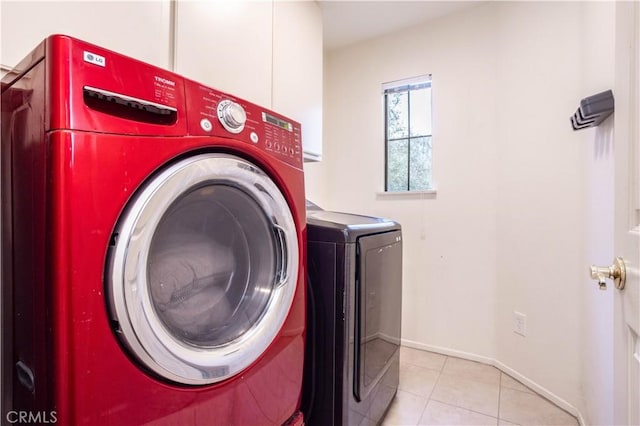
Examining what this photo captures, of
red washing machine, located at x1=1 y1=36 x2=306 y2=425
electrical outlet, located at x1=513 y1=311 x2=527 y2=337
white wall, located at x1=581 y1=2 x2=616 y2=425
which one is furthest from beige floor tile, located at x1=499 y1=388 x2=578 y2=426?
red washing machine, located at x1=1 y1=36 x2=306 y2=425

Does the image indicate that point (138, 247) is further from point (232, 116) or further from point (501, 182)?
Answer: point (501, 182)

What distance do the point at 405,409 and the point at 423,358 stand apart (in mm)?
606

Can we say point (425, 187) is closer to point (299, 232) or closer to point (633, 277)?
point (299, 232)

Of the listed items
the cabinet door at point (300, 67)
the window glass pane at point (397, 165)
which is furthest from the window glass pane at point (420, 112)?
the cabinet door at point (300, 67)

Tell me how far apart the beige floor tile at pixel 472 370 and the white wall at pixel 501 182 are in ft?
0.22

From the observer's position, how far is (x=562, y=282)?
156 centimetres

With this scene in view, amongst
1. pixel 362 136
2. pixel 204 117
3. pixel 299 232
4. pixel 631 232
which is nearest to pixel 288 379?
pixel 299 232

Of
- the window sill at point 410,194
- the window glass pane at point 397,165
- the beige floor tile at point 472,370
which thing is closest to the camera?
the beige floor tile at point 472,370

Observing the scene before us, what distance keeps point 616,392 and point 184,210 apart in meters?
1.08

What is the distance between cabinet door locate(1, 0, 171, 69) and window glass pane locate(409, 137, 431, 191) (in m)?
1.72

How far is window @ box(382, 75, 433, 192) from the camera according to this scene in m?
2.25

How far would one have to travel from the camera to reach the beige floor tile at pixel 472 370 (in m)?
1.80

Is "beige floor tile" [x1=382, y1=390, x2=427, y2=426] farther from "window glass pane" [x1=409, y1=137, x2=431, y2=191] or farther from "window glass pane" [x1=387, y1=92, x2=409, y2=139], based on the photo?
"window glass pane" [x1=387, y1=92, x2=409, y2=139]

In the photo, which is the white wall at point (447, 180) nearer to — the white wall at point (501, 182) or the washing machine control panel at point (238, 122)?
the white wall at point (501, 182)
